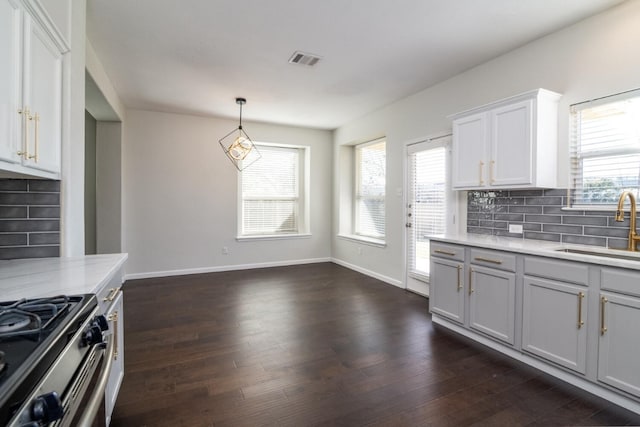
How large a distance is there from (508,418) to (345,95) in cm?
389

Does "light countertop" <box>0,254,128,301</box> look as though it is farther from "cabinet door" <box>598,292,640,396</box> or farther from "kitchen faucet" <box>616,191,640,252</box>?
"kitchen faucet" <box>616,191,640,252</box>

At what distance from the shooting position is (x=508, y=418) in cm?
184

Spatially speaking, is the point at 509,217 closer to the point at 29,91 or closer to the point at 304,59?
the point at 304,59

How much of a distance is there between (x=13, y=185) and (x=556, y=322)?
3676 mm

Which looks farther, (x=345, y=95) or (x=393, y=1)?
(x=345, y=95)

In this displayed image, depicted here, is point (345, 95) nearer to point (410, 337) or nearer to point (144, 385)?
point (410, 337)

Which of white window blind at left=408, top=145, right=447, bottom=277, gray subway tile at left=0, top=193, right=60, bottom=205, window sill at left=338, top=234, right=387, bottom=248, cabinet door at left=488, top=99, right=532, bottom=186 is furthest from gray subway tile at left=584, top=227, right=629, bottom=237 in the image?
gray subway tile at left=0, top=193, right=60, bottom=205

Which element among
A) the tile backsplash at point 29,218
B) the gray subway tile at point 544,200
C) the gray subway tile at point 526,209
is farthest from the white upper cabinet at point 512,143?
the tile backsplash at point 29,218

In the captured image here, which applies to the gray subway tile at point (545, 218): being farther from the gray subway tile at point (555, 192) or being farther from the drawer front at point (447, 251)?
the drawer front at point (447, 251)

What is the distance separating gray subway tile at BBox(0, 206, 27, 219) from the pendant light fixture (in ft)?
9.89

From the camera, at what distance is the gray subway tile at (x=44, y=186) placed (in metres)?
1.93

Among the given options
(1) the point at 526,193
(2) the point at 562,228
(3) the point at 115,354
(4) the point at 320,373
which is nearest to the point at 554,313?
(2) the point at 562,228

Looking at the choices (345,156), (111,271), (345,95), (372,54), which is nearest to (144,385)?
(111,271)

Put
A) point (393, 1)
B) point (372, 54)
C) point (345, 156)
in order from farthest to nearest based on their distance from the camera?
point (345, 156) < point (372, 54) < point (393, 1)
